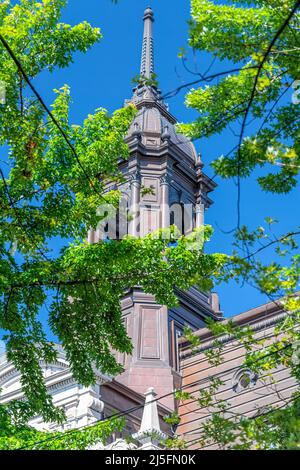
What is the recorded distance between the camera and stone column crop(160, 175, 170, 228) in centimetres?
2783

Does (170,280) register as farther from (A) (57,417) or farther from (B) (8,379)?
(B) (8,379)

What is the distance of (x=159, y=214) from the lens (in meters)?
28.2

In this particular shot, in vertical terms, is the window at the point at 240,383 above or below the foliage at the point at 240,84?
above

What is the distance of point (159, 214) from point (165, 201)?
65 centimetres

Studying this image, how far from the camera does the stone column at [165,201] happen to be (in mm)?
27828

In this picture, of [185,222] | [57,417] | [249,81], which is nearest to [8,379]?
[185,222]

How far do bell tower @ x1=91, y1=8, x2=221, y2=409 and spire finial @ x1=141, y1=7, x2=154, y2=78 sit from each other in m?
3.98

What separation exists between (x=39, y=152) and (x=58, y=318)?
236 centimetres

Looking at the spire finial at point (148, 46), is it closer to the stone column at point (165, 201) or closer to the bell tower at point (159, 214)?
the bell tower at point (159, 214)

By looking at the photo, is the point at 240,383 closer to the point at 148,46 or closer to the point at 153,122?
the point at 153,122

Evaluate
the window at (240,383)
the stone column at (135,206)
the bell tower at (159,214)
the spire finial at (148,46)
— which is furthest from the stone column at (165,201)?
the spire finial at (148,46)

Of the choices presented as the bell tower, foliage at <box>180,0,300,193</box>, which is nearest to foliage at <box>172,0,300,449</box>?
foliage at <box>180,0,300,193</box>

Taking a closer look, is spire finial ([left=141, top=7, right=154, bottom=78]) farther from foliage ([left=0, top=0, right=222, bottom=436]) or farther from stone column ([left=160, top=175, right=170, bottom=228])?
foliage ([left=0, top=0, right=222, bottom=436])
